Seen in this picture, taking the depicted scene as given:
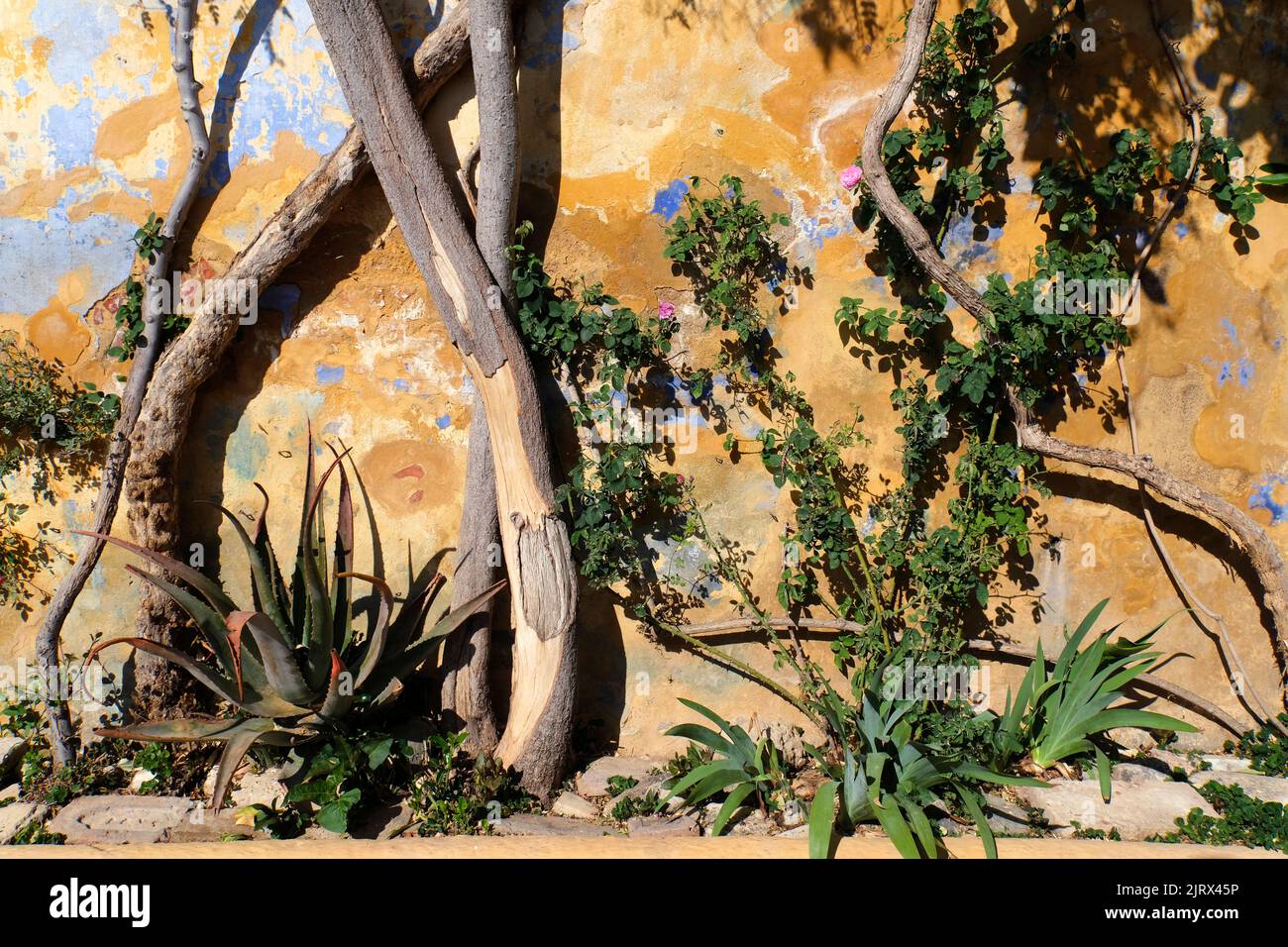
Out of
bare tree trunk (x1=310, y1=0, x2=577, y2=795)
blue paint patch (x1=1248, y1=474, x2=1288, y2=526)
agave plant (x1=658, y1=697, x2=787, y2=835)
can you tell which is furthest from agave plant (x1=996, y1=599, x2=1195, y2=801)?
bare tree trunk (x1=310, y1=0, x2=577, y2=795)

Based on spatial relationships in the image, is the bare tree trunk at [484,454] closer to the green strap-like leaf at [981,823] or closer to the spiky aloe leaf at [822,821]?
the spiky aloe leaf at [822,821]

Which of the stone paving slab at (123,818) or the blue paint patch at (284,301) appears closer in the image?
the stone paving slab at (123,818)

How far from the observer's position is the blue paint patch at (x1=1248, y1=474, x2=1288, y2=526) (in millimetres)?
3797

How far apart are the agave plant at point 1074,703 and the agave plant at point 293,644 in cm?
198

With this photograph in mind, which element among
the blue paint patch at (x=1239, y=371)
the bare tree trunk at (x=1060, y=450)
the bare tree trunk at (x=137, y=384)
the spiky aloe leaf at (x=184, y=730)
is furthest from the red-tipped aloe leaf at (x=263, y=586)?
the blue paint patch at (x=1239, y=371)

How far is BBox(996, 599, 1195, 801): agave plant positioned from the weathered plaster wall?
0.24 m

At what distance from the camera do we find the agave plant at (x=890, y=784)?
297cm

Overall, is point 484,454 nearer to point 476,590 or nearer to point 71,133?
point 476,590

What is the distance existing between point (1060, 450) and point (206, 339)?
3.25 metres

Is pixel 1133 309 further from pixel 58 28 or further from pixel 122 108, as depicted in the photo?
pixel 58 28

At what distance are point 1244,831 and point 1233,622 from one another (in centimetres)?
93

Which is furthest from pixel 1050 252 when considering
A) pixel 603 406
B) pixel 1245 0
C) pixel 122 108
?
pixel 122 108

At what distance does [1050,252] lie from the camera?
3623 millimetres

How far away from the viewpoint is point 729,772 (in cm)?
335
